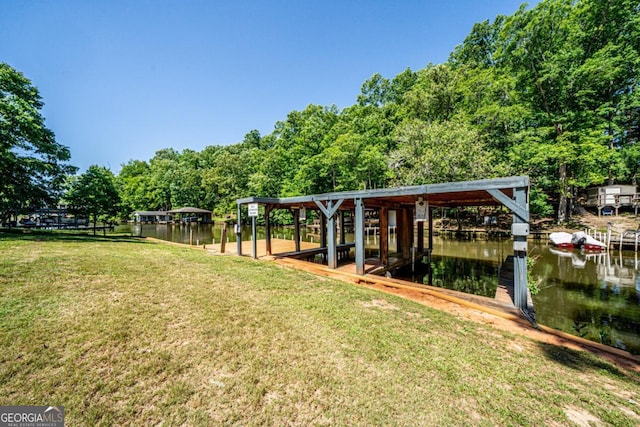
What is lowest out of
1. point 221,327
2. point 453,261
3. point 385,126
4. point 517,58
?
point 453,261

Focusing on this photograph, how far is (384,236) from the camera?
10.1m

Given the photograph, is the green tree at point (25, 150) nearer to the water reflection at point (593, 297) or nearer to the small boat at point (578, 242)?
the water reflection at point (593, 297)

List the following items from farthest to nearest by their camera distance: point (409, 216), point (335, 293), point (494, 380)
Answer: point (409, 216), point (335, 293), point (494, 380)

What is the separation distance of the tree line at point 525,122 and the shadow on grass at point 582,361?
15757 millimetres

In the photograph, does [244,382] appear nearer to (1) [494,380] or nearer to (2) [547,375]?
(1) [494,380]

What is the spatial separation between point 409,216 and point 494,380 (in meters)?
10.5

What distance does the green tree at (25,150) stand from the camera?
12203 mm

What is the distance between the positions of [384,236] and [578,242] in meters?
15.5

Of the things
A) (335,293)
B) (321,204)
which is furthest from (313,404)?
(321,204)

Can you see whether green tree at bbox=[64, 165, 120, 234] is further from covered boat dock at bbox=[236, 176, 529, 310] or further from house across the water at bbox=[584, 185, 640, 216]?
house across the water at bbox=[584, 185, 640, 216]

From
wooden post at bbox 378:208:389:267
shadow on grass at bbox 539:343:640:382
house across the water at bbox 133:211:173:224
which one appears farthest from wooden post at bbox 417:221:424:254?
house across the water at bbox 133:211:173:224

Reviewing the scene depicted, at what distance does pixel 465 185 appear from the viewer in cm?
609

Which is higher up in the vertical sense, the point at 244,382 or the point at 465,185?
the point at 465,185

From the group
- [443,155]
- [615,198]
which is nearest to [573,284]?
[443,155]
